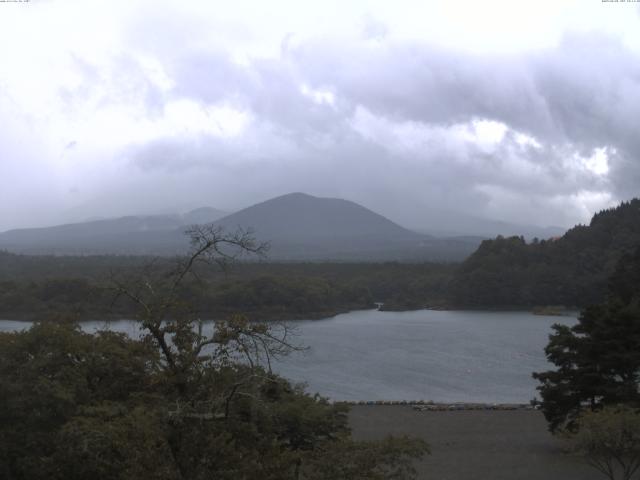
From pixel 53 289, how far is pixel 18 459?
2892cm

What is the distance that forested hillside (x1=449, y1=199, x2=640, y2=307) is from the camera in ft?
140

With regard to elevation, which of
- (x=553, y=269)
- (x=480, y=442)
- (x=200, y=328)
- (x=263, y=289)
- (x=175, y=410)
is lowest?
(x=480, y=442)

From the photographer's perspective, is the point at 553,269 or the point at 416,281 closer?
the point at 553,269

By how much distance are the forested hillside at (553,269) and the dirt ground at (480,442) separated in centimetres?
2816

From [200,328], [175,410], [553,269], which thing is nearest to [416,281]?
[553,269]

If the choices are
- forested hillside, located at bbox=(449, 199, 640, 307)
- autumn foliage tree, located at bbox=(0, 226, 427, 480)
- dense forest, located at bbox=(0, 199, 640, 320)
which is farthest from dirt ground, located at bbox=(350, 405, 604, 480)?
forested hillside, located at bbox=(449, 199, 640, 307)

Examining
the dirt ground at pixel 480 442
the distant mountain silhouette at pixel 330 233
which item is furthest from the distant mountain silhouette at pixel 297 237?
the dirt ground at pixel 480 442

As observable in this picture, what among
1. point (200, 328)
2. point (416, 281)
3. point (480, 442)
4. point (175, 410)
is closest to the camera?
point (175, 410)

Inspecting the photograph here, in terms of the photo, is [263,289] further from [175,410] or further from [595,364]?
[175,410]

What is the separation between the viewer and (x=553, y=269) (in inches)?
1743

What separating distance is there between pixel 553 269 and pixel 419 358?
22637mm

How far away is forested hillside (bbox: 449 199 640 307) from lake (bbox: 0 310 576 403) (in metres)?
5.60

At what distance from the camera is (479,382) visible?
66.8 ft

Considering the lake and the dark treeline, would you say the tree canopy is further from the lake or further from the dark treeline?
the dark treeline
